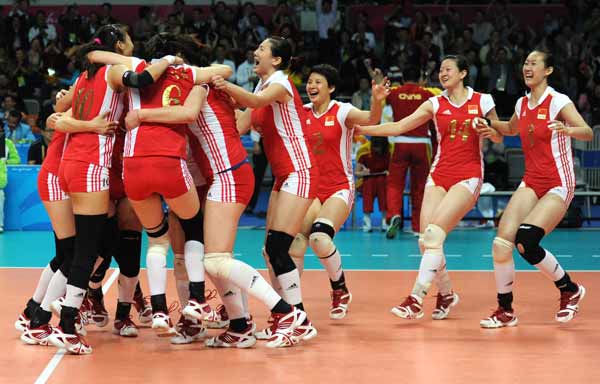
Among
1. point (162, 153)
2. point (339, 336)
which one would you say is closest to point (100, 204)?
point (162, 153)

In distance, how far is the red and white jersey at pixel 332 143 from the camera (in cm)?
844

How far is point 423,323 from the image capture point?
806 cm

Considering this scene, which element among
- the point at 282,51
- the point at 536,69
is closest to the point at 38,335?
the point at 282,51

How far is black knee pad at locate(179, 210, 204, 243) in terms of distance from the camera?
6961 mm

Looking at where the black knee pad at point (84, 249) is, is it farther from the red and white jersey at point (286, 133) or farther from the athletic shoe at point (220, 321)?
the red and white jersey at point (286, 133)

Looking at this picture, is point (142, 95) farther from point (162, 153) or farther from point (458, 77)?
point (458, 77)

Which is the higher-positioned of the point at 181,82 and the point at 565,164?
the point at 181,82

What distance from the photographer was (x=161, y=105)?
22.1ft

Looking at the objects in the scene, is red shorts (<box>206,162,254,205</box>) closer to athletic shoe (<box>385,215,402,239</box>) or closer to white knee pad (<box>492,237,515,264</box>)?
white knee pad (<box>492,237,515,264</box>)

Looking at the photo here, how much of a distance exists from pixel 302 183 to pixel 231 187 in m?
0.65

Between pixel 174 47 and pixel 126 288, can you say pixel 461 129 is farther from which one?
pixel 126 288

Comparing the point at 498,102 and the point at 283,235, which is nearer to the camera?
the point at 283,235

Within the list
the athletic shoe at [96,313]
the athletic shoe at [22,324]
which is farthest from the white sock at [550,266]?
the athletic shoe at [22,324]

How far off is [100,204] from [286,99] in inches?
60.3
